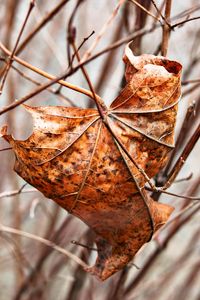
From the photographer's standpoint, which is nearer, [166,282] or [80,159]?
[80,159]

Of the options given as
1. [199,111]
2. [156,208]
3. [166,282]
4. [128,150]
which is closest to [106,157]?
[128,150]

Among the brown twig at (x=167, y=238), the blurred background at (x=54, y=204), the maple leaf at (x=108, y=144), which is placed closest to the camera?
the maple leaf at (x=108, y=144)

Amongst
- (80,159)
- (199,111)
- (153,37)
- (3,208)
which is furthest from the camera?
(3,208)

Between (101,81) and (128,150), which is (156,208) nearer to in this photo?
(128,150)

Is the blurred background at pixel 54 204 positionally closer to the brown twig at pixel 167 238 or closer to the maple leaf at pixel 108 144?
the brown twig at pixel 167 238

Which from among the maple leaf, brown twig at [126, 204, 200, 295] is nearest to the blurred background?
brown twig at [126, 204, 200, 295]

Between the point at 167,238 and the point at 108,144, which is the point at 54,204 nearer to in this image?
the point at 167,238

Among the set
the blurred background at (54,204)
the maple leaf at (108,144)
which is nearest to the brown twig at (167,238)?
the blurred background at (54,204)

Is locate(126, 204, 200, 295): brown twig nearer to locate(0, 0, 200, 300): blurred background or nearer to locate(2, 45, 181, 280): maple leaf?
locate(0, 0, 200, 300): blurred background

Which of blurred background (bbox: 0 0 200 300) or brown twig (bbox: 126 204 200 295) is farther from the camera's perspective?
blurred background (bbox: 0 0 200 300)
